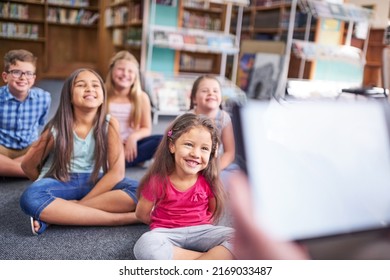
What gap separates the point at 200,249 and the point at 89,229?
14.0 inches

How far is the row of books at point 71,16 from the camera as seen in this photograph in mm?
1088

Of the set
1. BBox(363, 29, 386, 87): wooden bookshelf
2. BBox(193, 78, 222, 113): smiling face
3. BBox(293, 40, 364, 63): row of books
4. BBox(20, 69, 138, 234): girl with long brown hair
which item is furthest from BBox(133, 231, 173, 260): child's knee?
BBox(363, 29, 386, 87): wooden bookshelf

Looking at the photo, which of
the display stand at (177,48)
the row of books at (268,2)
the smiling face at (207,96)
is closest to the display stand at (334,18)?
the display stand at (177,48)

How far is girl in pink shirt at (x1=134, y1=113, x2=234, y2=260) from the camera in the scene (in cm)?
99

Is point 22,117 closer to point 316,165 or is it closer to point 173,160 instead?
point 173,160

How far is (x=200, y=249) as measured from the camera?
1.04 metres

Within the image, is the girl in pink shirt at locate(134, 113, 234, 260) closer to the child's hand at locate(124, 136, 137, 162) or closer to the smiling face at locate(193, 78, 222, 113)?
the smiling face at locate(193, 78, 222, 113)

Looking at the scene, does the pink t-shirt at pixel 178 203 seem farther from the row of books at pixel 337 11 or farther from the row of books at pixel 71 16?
the row of books at pixel 337 11

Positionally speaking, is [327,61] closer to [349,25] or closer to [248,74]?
[349,25]

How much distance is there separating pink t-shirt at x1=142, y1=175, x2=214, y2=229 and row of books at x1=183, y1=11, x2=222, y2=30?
6.57ft

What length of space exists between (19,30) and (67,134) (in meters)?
0.32

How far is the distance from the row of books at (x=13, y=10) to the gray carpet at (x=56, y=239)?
0.65ft

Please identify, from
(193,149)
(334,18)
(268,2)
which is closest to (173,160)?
(193,149)
